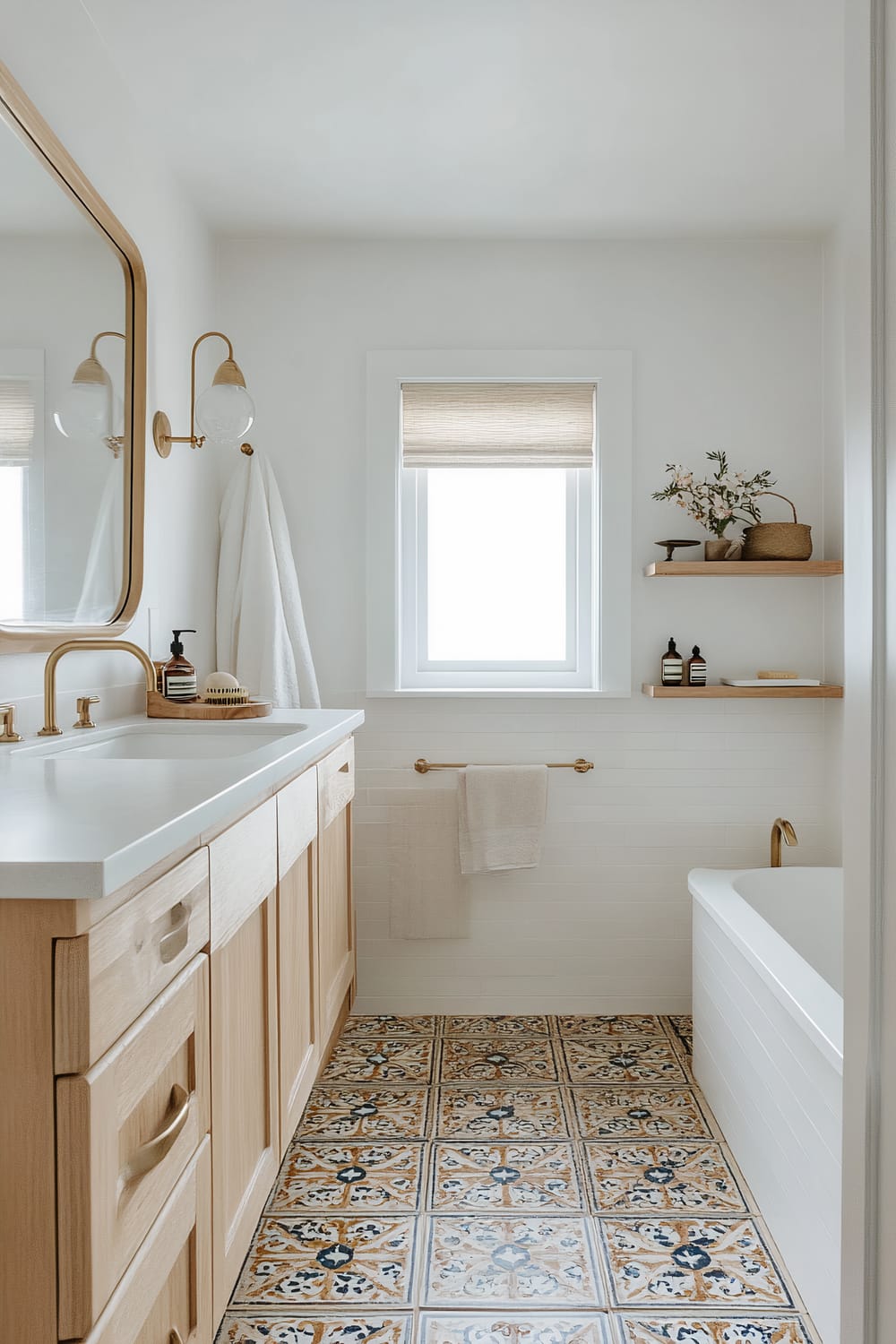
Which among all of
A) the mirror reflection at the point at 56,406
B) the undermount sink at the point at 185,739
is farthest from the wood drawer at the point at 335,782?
the mirror reflection at the point at 56,406

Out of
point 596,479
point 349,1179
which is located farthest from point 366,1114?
point 596,479

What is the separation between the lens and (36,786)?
1.35 meters

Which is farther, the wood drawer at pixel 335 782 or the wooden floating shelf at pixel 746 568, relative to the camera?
the wooden floating shelf at pixel 746 568

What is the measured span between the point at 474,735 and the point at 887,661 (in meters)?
2.51

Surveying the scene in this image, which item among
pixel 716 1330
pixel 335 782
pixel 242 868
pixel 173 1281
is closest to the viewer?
pixel 173 1281

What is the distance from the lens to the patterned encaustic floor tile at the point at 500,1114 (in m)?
2.40

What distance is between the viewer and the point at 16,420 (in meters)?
1.80

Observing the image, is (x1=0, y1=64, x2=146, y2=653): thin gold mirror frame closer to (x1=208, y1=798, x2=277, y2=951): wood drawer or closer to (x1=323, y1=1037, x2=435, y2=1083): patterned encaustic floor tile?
(x1=208, y1=798, x2=277, y2=951): wood drawer

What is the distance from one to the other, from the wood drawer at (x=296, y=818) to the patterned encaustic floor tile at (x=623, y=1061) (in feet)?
3.80

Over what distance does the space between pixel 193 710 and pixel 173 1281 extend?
4.30 feet

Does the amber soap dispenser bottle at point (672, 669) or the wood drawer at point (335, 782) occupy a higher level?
the amber soap dispenser bottle at point (672, 669)

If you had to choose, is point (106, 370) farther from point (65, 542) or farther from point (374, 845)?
point (374, 845)

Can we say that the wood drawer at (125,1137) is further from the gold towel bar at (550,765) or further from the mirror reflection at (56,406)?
the gold towel bar at (550,765)

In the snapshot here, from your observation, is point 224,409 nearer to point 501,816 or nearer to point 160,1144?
point 501,816
